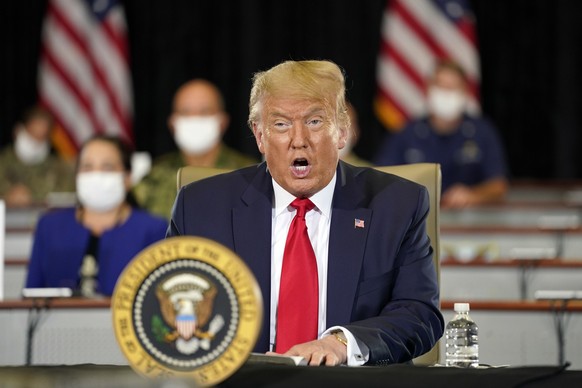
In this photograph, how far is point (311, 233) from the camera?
278 cm

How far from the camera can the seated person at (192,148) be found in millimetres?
6363

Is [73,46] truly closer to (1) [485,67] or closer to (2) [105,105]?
(2) [105,105]

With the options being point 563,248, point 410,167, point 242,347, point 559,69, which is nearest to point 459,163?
point 563,248

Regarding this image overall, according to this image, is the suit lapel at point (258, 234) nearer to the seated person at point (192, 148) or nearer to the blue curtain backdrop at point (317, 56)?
the seated person at point (192, 148)

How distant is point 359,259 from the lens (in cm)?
273

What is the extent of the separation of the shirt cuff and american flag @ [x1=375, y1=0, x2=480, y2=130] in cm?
785

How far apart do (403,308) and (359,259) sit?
163 millimetres

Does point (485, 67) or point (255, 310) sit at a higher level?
point (485, 67)

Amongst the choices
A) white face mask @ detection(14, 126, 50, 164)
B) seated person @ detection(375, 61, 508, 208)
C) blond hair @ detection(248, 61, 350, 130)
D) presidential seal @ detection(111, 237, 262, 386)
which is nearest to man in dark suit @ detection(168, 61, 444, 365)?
blond hair @ detection(248, 61, 350, 130)

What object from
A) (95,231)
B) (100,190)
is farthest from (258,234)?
(100,190)

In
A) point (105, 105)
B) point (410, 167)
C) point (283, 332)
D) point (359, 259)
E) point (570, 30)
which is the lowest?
point (283, 332)

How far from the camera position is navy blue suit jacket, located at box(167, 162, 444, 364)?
2.68 meters

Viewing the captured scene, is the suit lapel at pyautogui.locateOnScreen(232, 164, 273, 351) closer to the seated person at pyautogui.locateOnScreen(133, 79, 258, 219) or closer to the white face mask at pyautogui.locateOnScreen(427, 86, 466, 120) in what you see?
the seated person at pyautogui.locateOnScreen(133, 79, 258, 219)

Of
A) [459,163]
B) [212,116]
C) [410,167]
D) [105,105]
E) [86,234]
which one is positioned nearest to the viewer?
[410,167]
